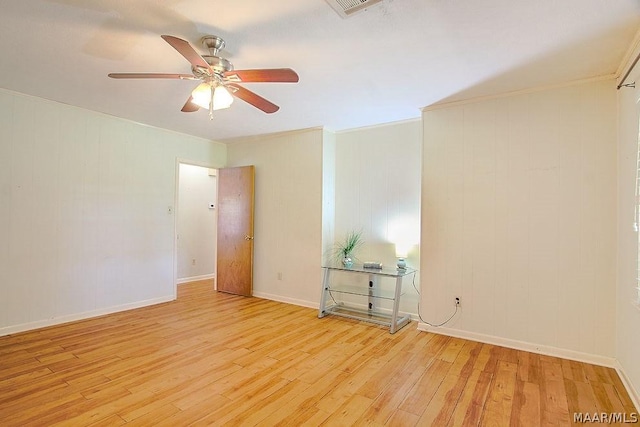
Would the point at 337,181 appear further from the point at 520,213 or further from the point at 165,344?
the point at 165,344

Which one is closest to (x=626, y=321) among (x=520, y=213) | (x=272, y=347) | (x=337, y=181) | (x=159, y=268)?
(x=520, y=213)

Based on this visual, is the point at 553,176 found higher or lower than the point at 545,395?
higher

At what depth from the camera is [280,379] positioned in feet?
8.16

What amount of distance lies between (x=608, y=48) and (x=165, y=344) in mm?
4428

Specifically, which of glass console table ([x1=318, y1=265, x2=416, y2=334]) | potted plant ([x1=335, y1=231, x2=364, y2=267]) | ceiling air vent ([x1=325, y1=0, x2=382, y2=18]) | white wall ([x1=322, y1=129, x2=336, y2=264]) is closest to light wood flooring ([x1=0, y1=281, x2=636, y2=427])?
glass console table ([x1=318, y1=265, x2=416, y2=334])

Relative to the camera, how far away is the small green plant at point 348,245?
169 inches

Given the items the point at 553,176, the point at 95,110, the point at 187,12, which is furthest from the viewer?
the point at 95,110

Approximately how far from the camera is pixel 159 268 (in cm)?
463

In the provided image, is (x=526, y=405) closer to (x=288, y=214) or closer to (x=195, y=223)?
(x=288, y=214)

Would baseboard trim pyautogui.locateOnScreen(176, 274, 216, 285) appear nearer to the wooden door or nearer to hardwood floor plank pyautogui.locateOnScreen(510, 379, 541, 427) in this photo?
the wooden door

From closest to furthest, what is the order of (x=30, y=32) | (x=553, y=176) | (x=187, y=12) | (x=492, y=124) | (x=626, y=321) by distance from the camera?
(x=187, y=12)
(x=30, y=32)
(x=626, y=321)
(x=553, y=176)
(x=492, y=124)

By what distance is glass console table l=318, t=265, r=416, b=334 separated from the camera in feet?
12.4

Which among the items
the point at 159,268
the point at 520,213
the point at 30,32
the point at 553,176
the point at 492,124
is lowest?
the point at 159,268

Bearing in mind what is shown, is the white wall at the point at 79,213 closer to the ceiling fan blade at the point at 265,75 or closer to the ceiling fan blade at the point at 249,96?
the ceiling fan blade at the point at 249,96
